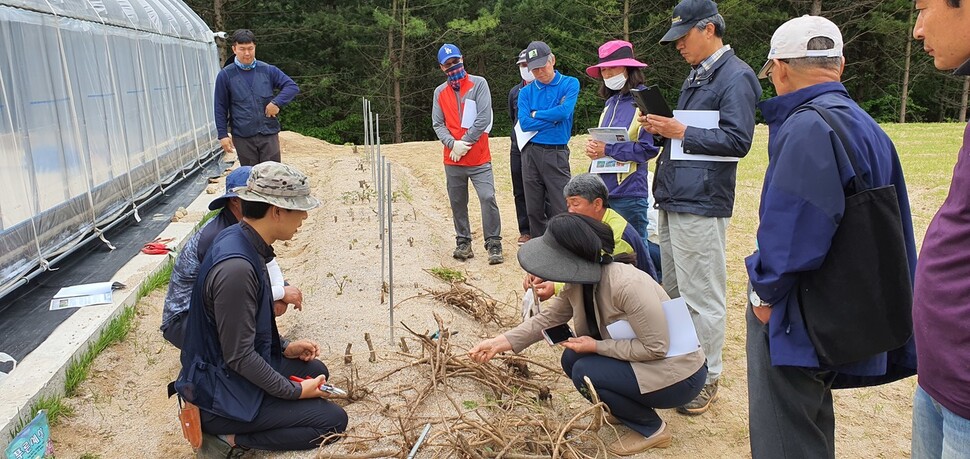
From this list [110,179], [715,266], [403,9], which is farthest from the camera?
[403,9]

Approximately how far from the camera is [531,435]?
306cm

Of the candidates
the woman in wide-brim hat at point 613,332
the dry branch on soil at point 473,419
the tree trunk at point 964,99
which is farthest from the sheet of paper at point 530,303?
the tree trunk at point 964,99

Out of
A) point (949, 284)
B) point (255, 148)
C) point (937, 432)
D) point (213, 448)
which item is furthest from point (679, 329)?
point (255, 148)

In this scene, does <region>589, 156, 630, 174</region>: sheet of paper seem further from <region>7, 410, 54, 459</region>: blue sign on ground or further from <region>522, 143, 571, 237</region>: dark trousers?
<region>7, 410, 54, 459</region>: blue sign on ground

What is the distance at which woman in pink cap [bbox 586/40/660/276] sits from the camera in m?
4.32

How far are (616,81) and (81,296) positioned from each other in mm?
3947

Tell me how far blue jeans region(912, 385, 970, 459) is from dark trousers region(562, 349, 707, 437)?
49.1 inches

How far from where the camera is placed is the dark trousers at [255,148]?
263 inches

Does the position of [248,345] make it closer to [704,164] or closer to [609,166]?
[704,164]

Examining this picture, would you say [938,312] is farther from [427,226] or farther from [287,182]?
[427,226]

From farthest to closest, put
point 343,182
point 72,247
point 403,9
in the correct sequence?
point 403,9, point 343,182, point 72,247

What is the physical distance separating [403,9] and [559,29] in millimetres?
5179

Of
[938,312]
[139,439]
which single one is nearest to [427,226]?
[139,439]

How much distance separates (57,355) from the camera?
3.88 m
